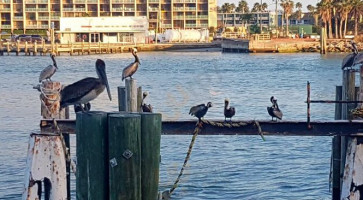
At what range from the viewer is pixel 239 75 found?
71.8 meters

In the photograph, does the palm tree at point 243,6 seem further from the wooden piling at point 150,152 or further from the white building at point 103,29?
the wooden piling at point 150,152

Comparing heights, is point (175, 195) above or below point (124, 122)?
below

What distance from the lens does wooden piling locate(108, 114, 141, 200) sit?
8891 millimetres

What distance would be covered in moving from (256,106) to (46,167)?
29175 millimetres

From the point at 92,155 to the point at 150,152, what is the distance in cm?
63

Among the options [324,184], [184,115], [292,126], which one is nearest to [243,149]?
[324,184]

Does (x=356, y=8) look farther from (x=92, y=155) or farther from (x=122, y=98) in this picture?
(x=92, y=155)

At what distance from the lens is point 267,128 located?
10.9 meters

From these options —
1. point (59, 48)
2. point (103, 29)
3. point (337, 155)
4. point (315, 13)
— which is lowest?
point (59, 48)

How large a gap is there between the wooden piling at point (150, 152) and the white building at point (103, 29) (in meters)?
123

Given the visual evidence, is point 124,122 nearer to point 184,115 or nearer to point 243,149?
point 243,149

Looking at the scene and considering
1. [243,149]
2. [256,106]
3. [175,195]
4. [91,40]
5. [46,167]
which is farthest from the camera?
[91,40]

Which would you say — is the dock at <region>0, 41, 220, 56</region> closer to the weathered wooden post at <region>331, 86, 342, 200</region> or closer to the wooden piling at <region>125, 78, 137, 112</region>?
the weathered wooden post at <region>331, 86, 342, 200</region>

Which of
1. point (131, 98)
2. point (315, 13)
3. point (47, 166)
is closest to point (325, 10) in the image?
point (315, 13)
